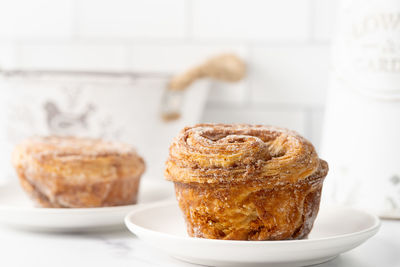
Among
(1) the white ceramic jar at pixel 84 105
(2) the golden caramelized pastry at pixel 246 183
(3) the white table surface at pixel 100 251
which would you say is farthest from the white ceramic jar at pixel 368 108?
(1) the white ceramic jar at pixel 84 105

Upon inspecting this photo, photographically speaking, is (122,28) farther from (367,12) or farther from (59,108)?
(367,12)

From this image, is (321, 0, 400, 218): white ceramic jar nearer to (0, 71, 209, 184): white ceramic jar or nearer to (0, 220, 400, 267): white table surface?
(0, 220, 400, 267): white table surface

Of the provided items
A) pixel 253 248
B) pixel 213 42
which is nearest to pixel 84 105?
pixel 213 42

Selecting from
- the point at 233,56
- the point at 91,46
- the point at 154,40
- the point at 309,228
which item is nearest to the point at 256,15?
the point at 233,56

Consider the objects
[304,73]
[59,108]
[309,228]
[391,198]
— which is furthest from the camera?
[304,73]

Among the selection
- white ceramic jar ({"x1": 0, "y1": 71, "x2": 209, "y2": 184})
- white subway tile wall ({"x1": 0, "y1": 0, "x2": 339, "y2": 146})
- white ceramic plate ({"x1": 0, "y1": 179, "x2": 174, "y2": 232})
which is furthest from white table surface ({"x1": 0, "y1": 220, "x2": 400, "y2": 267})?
white subway tile wall ({"x1": 0, "y1": 0, "x2": 339, "y2": 146})

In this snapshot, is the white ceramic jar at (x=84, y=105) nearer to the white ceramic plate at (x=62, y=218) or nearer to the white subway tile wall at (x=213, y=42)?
the white subway tile wall at (x=213, y=42)

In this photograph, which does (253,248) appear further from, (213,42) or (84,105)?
(213,42)
